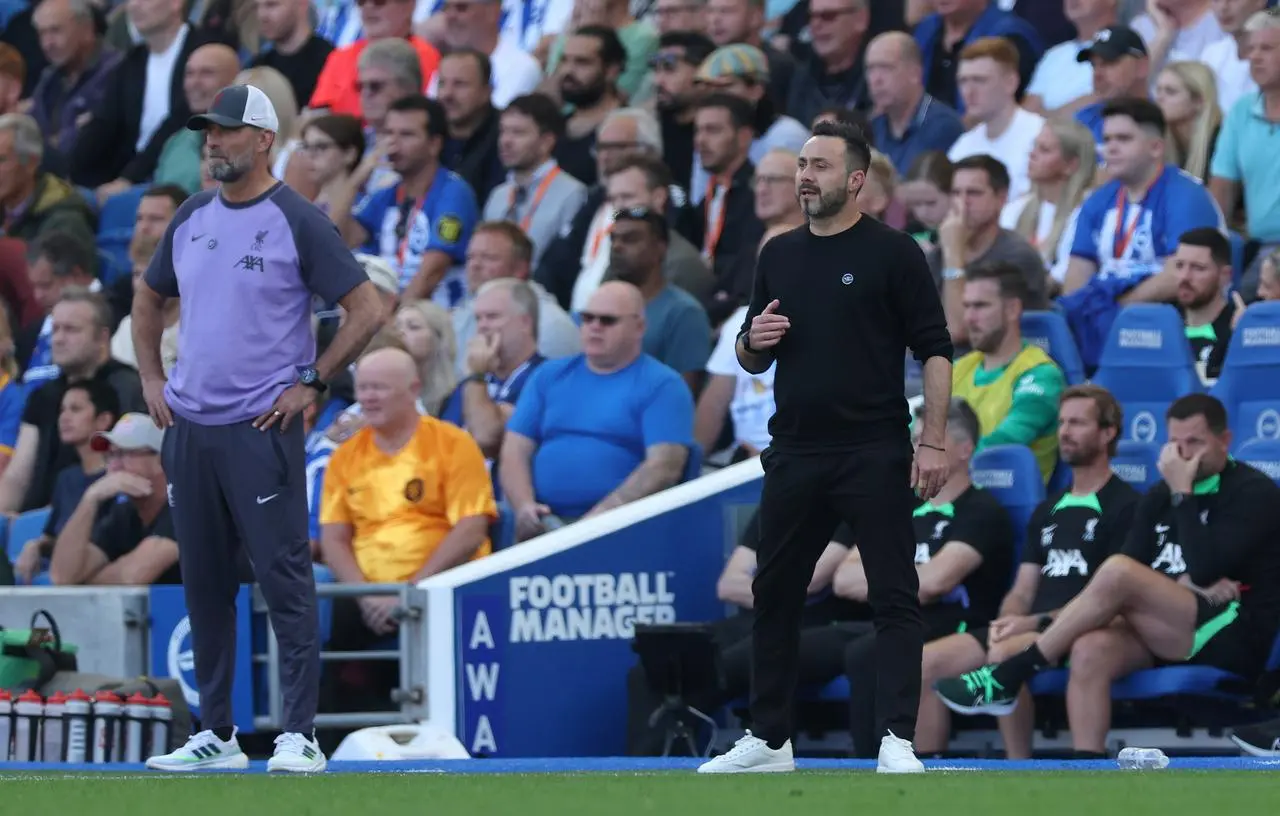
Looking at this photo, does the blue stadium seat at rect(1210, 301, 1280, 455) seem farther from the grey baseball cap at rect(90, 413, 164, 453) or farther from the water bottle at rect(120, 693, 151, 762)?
the grey baseball cap at rect(90, 413, 164, 453)

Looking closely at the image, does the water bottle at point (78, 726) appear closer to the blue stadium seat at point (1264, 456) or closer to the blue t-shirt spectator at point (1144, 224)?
the blue stadium seat at point (1264, 456)

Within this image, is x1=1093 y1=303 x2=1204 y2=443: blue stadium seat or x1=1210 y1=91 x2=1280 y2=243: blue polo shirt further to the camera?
x1=1210 y1=91 x2=1280 y2=243: blue polo shirt

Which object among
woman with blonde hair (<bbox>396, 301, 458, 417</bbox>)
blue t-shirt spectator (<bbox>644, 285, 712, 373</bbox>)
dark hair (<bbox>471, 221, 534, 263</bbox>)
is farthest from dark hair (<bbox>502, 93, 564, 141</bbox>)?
blue t-shirt spectator (<bbox>644, 285, 712, 373</bbox>)

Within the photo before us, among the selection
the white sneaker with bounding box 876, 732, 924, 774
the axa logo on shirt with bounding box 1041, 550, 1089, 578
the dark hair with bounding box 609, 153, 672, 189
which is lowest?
the white sneaker with bounding box 876, 732, 924, 774

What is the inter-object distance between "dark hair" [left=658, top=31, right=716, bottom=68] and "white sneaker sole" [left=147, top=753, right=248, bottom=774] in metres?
7.19

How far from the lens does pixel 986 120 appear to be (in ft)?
45.5

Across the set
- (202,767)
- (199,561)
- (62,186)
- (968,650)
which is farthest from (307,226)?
(62,186)

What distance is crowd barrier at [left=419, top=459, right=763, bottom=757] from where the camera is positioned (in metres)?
10.7

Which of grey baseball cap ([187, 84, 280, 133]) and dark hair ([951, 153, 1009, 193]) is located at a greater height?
dark hair ([951, 153, 1009, 193])

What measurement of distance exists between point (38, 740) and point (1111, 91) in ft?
22.1

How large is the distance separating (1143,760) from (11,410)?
8151mm

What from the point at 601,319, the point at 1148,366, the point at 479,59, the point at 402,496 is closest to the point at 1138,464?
the point at 1148,366

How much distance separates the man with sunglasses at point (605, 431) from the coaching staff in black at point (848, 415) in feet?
12.0

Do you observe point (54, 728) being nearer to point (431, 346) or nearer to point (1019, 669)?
point (431, 346)
